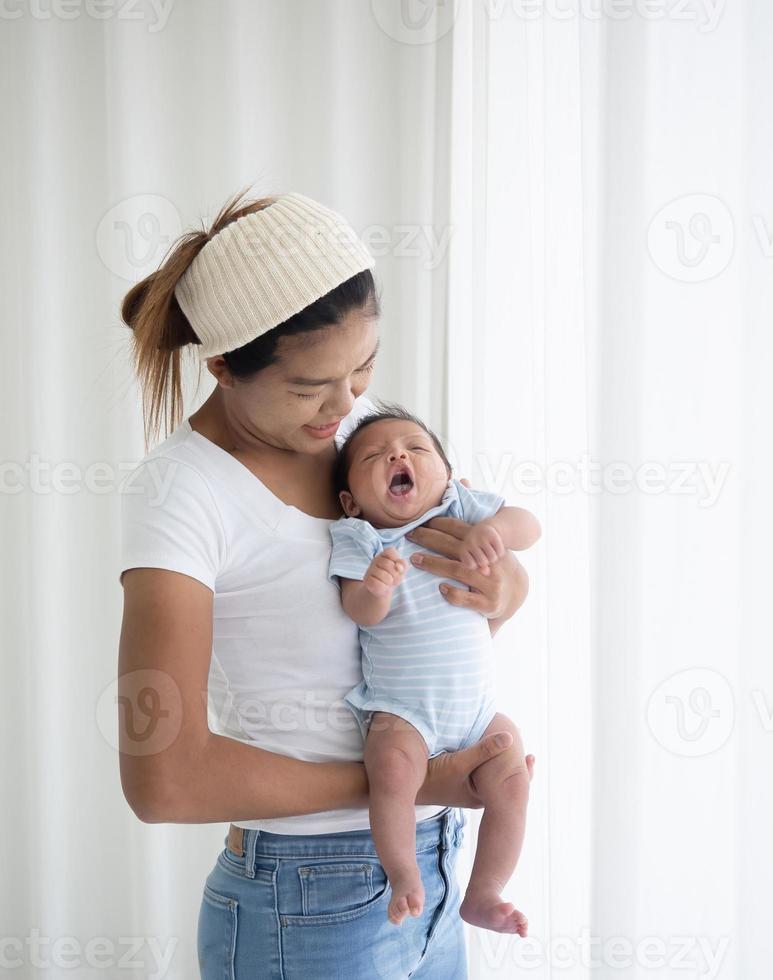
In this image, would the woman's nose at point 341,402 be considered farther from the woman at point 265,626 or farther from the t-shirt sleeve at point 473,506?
the t-shirt sleeve at point 473,506

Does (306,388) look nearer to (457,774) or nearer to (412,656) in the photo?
(412,656)

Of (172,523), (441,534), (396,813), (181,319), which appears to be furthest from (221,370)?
(396,813)

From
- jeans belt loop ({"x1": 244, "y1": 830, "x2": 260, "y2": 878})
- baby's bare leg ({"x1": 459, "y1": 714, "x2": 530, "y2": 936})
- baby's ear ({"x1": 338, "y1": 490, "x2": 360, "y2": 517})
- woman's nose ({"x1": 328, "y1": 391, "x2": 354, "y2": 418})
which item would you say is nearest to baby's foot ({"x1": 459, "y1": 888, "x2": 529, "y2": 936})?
baby's bare leg ({"x1": 459, "y1": 714, "x2": 530, "y2": 936})

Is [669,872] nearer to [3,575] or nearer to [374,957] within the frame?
[374,957]

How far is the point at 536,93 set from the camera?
1.94 meters

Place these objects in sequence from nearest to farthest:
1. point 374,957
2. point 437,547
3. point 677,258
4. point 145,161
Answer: point 374,957 → point 437,547 → point 677,258 → point 145,161

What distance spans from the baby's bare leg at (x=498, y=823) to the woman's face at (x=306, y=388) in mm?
462

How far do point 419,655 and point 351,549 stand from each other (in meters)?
0.17

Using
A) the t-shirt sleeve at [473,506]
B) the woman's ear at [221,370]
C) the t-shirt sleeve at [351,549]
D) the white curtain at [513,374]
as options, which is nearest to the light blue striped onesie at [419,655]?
the t-shirt sleeve at [351,549]

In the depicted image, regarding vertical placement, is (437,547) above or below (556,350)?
below

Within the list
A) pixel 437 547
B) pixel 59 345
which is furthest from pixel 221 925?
pixel 59 345

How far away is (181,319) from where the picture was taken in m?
1.13

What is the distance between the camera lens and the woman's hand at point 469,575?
121 centimetres

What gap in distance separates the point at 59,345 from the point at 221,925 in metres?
1.43
